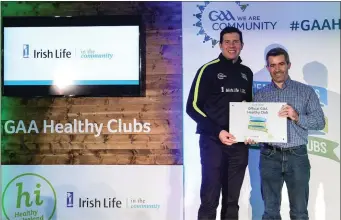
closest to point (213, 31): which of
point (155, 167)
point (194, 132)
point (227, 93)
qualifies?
point (227, 93)

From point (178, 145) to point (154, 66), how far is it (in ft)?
2.15

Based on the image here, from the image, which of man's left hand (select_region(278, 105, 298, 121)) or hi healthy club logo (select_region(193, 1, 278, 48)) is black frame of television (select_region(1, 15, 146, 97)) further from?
man's left hand (select_region(278, 105, 298, 121))

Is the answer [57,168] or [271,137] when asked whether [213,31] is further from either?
[57,168]

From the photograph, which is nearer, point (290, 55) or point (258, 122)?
point (258, 122)

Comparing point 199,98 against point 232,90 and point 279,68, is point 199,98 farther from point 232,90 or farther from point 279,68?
point 279,68

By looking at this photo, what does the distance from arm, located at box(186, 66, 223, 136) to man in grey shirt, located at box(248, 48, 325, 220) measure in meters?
0.39

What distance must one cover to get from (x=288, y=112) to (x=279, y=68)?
1.18 feet

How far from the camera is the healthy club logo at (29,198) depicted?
3076 millimetres

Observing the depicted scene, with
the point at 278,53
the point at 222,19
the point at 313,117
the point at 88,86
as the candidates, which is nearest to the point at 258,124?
A: the point at 313,117

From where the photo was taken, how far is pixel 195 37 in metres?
3.03

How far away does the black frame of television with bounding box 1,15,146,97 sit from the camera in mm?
3061

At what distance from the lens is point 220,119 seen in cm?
295

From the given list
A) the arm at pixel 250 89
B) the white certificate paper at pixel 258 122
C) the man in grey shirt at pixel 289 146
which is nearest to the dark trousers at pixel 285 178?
the man in grey shirt at pixel 289 146

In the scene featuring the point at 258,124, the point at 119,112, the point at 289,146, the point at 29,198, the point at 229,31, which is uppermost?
the point at 229,31
